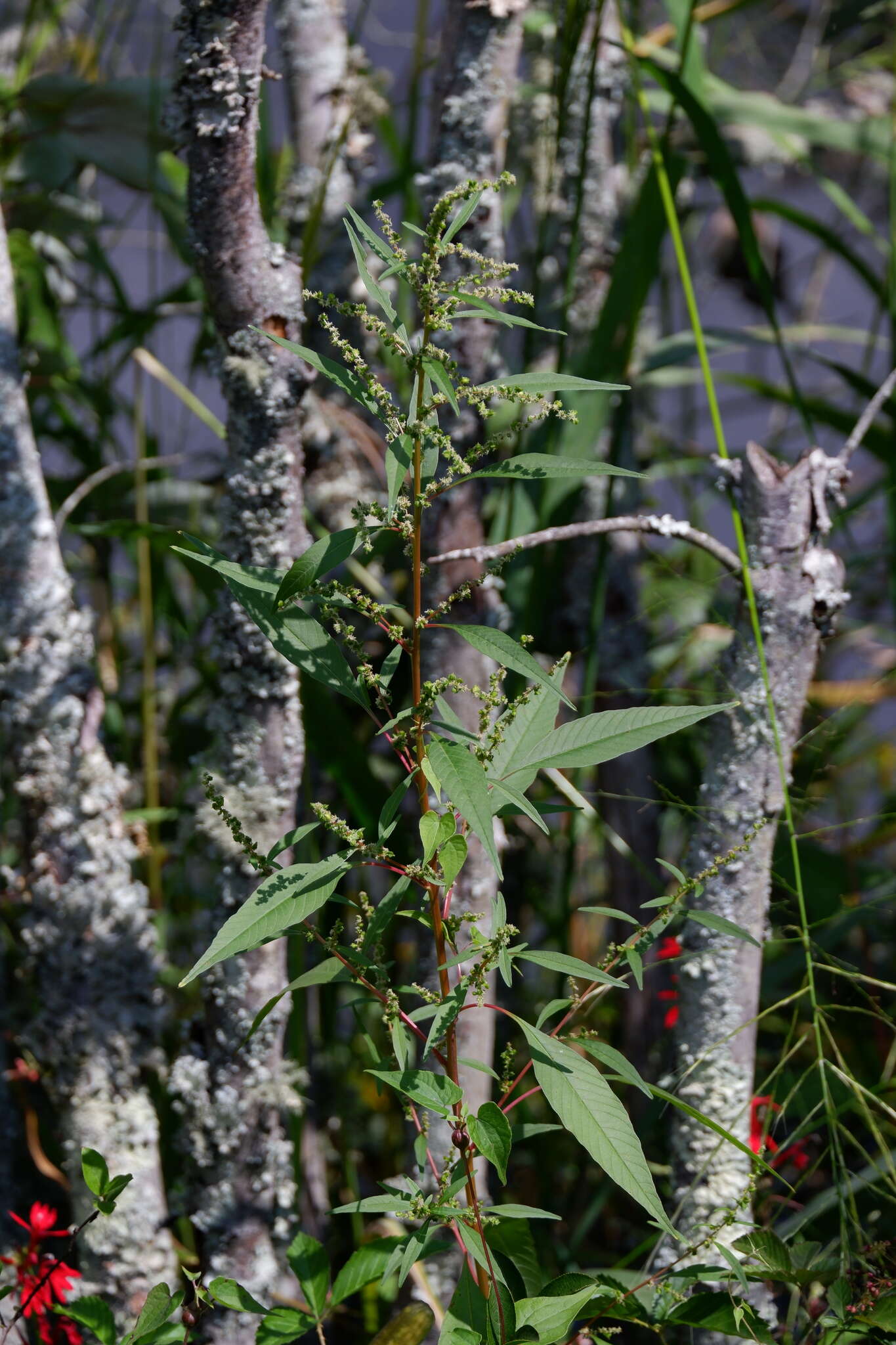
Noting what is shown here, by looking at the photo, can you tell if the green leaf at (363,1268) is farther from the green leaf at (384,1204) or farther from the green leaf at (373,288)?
the green leaf at (373,288)

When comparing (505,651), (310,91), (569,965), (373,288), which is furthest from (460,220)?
(310,91)

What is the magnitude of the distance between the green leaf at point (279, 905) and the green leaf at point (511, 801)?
0.18ft

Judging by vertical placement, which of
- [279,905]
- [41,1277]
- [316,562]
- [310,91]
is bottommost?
[41,1277]

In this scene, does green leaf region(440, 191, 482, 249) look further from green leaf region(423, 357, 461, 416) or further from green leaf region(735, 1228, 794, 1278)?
green leaf region(735, 1228, 794, 1278)

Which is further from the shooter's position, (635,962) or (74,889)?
(74,889)

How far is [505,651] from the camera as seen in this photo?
0.34 meters

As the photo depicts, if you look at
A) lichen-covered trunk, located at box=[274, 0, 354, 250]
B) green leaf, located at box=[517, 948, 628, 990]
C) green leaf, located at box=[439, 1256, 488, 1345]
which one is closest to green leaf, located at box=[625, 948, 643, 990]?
green leaf, located at box=[517, 948, 628, 990]

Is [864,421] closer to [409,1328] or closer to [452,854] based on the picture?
[452,854]

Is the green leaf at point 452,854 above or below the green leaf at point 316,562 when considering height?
below

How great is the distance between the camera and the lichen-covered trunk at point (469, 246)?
55 centimetres

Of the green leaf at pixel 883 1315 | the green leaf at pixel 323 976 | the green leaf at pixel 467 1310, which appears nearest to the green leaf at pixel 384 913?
the green leaf at pixel 323 976

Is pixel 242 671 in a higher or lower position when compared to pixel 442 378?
lower


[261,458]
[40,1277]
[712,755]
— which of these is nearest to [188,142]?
[261,458]

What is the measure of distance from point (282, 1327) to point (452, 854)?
213mm
